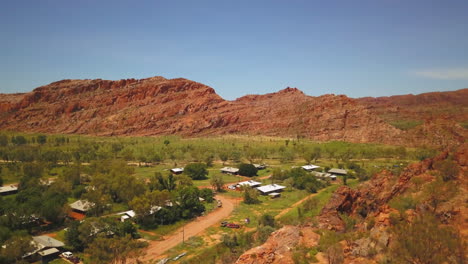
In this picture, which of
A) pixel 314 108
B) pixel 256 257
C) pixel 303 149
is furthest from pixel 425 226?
pixel 314 108

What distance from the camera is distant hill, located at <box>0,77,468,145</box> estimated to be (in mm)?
133875

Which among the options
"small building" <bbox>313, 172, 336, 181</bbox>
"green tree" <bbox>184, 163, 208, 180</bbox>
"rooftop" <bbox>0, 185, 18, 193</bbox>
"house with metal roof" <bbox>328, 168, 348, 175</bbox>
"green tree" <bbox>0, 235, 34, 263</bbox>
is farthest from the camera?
"house with metal roof" <bbox>328, 168, 348, 175</bbox>

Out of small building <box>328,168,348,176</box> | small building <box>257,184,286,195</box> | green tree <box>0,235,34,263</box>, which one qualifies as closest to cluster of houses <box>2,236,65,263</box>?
green tree <box>0,235,34,263</box>

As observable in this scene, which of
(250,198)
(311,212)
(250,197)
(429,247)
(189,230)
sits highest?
(429,247)

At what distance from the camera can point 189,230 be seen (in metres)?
35.8

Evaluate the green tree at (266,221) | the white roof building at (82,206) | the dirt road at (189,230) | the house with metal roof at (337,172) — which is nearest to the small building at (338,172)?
the house with metal roof at (337,172)

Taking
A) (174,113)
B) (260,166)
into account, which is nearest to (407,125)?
(260,166)

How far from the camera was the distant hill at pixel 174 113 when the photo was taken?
439 ft

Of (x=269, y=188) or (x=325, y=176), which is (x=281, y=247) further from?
(x=325, y=176)

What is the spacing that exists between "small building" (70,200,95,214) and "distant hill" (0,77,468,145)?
99.9m

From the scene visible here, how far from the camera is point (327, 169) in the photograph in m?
66.7

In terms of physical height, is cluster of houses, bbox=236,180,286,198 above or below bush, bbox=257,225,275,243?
below

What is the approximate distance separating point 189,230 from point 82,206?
15960 millimetres

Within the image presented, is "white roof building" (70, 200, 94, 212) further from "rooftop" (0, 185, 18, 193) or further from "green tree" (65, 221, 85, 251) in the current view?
"rooftop" (0, 185, 18, 193)
